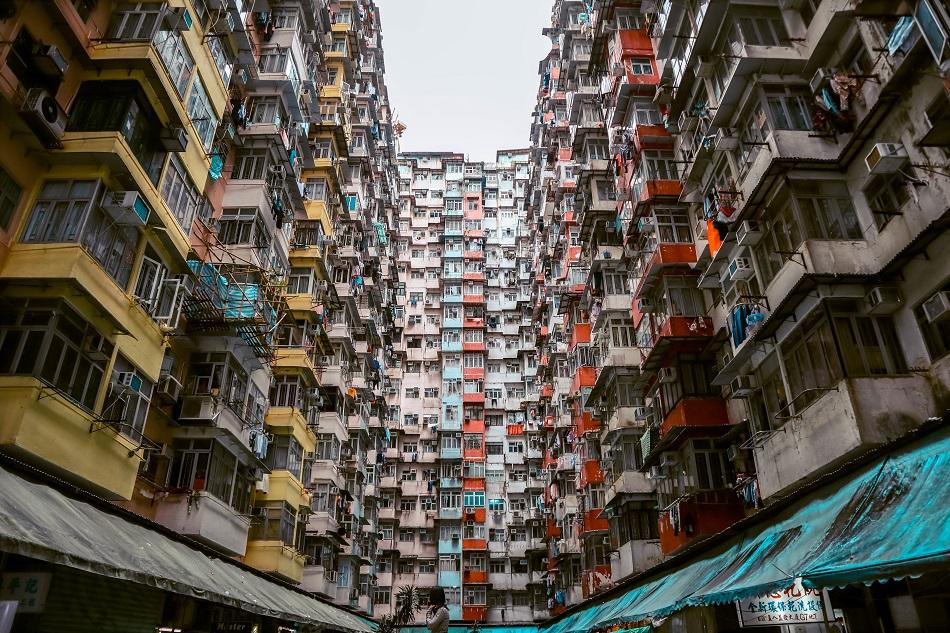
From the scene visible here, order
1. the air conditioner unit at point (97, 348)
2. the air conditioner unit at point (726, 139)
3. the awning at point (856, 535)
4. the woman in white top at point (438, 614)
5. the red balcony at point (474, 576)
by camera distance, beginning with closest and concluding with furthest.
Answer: the awning at point (856, 535), the woman in white top at point (438, 614), the air conditioner unit at point (97, 348), the air conditioner unit at point (726, 139), the red balcony at point (474, 576)

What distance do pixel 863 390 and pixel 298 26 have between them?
2483 centimetres

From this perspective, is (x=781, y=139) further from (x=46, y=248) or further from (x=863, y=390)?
(x=46, y=248)

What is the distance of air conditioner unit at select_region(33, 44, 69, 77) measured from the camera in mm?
11497

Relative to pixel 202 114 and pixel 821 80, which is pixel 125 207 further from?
pixel 821 80

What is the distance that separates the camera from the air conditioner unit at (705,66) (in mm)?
18783

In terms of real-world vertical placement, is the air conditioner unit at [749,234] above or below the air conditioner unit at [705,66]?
below

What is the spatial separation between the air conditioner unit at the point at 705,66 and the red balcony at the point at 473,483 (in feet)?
137

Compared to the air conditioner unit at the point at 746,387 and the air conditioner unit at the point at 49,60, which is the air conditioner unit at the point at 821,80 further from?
the air conditioner unit at the point at 49,60

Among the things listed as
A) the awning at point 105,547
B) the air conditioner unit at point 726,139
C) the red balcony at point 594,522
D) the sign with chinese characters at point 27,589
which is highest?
the air conditioner unit at point 726,139

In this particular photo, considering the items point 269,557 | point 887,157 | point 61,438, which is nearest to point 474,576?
point 269,557

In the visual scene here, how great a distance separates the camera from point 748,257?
54.7 ft

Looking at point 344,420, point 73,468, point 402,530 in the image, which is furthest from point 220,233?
point 402,530

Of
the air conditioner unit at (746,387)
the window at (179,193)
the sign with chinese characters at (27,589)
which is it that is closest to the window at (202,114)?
the window at (179,193)

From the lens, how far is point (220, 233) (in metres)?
21.4
